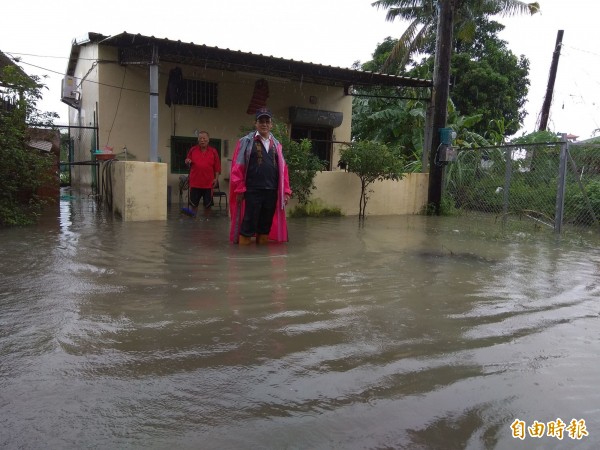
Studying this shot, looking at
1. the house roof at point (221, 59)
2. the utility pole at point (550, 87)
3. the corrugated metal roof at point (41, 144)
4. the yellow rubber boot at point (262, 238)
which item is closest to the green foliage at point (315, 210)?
the house roof at point (221, 59)

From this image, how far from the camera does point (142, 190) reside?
8344 millimetres

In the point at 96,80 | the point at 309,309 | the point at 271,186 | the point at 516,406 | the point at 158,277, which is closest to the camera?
the point at 516,406

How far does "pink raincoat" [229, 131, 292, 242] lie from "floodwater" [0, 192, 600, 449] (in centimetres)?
86

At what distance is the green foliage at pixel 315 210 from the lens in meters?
10.1

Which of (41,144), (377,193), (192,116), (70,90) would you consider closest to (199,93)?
(192,116)

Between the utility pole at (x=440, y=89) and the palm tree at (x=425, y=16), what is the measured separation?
3292 millimetres

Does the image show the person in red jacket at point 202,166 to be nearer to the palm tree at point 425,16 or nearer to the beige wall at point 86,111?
the beige wall at point 86,111

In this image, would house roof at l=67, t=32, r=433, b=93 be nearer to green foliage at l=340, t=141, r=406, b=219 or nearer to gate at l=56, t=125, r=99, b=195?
green foliage at l=340, t=141, r=406, b=219

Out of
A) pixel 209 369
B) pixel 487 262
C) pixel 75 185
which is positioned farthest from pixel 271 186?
pixel 75 185

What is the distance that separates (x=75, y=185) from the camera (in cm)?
1861

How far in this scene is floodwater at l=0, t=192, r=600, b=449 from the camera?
2.04 m

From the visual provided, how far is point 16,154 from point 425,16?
14.2 meters

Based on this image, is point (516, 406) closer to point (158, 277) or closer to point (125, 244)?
point (158, 277)

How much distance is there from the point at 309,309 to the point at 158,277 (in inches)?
61.1
